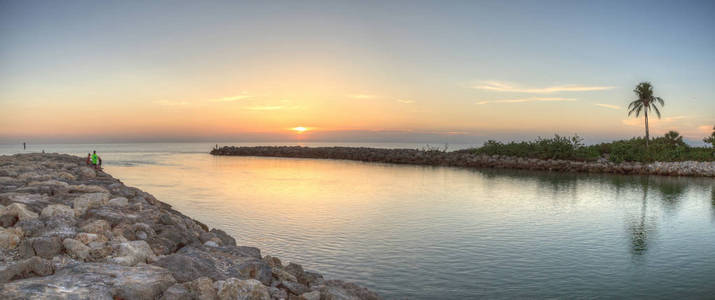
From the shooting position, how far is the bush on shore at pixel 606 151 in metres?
40.5

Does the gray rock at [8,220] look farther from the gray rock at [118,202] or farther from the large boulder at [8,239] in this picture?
the gray rock at [118,202]

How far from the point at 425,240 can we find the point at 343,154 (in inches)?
2008

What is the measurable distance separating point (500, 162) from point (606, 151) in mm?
11362

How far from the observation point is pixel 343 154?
2504 inches

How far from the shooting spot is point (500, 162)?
150 ft

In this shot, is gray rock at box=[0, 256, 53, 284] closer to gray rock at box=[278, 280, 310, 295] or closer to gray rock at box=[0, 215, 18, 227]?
gray rock at box=[0, 215, 18, 227]

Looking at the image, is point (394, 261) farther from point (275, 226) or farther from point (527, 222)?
point (527, 222)

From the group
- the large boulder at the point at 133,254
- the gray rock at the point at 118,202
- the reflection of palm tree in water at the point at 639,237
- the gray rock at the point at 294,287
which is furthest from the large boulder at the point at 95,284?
the reflection of palm tree in water at the point at 639,237

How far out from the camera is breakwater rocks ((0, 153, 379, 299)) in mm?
4824

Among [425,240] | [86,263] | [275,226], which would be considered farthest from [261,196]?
[86,263]

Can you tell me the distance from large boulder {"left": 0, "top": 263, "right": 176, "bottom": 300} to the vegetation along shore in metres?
41.2

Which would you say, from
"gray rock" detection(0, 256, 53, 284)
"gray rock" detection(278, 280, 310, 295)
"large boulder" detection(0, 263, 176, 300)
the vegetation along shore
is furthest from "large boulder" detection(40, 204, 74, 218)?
the vegetation along shore

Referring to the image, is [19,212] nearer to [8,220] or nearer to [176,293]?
[8,220]

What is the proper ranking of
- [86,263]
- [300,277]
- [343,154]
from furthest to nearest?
[343,154] < [300,277] < [86,263]
